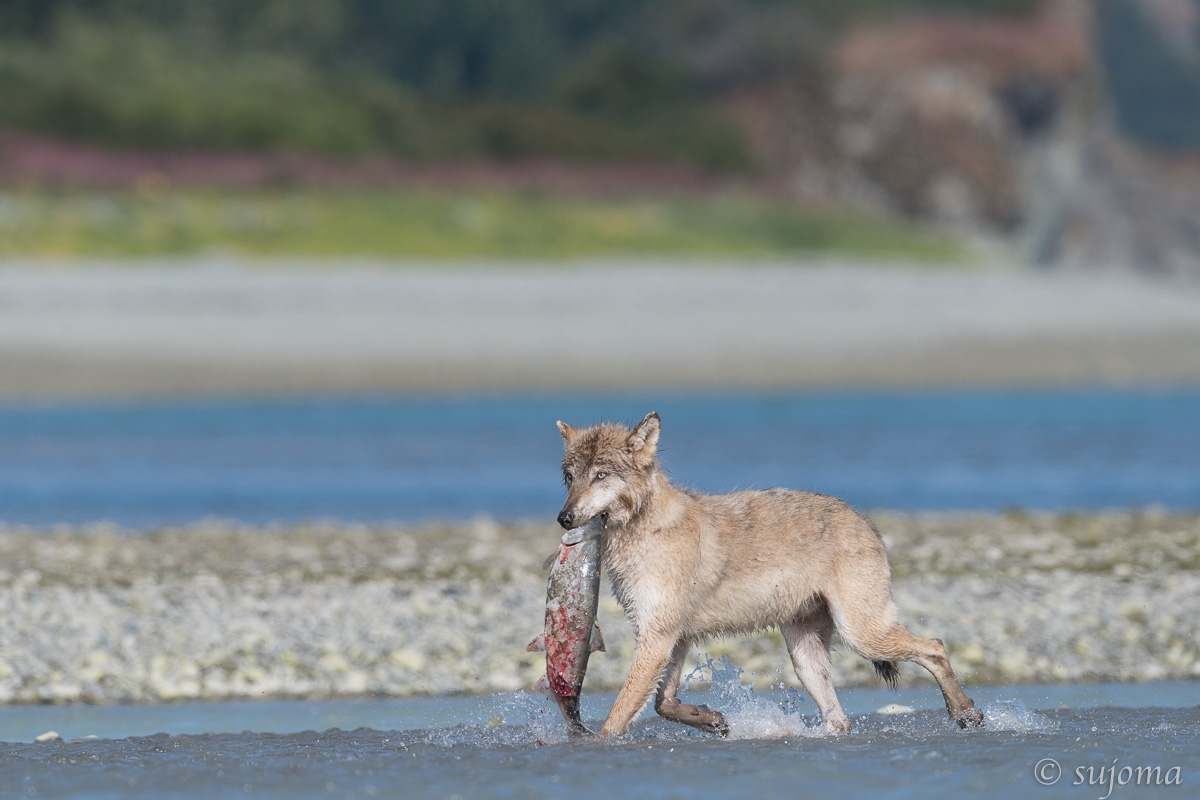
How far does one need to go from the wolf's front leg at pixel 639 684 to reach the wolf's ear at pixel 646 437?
794 millimetres

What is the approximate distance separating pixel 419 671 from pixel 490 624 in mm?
772

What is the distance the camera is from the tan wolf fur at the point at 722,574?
700cm

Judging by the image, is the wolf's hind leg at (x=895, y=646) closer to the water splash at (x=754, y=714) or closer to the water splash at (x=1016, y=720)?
the water splash at (x=1016, y=720)

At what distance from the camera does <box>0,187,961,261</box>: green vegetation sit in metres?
27.9

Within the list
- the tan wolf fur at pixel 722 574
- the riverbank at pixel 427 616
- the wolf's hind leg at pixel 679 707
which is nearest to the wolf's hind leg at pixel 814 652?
the tan wolf fur at pixel 722 574

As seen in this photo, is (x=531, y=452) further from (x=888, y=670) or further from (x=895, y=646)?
(x=895, y=646)

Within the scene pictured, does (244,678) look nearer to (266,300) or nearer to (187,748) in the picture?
(187,748)

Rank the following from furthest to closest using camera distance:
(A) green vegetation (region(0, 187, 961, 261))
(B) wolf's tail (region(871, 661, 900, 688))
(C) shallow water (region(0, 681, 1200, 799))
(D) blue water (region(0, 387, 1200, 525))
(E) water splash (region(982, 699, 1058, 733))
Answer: (A) green vegetation (region(0, 187, 961, 261))
(D) blue water (region(0, 387, 1200, 525))
(B) wolf's tail (region(871, 661, 900, 688))
(E) water splash (region(982, 699, 1058, 733))
(C) shallow water (region(0, 681, 1200, 799))

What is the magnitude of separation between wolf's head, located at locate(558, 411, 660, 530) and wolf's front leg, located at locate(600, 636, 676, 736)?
545mm

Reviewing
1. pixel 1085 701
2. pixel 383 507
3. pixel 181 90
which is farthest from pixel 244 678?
pixel 181 90

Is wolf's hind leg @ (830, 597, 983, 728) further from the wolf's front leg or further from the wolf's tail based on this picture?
the wolf's front leg

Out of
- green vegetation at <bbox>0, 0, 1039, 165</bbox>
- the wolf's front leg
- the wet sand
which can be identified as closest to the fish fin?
the wolf's front leg

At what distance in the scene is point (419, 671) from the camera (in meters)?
8.83

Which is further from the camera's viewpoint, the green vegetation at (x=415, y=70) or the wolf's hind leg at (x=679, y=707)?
the green vegetation at (x=415, y=70)
